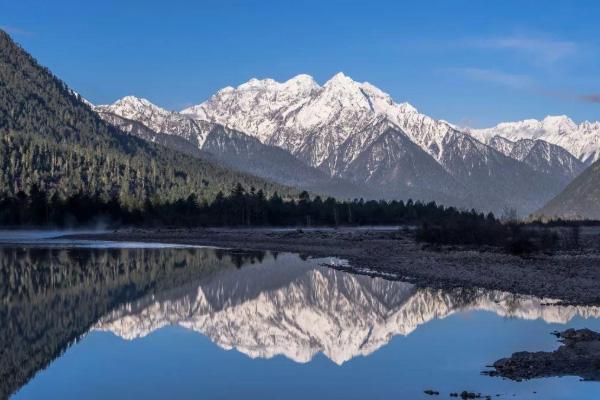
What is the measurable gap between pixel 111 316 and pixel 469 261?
3260 centimetres

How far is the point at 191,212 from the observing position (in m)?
176

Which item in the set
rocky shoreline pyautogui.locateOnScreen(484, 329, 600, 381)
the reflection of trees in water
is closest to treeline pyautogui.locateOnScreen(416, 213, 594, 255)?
the reflection of trees in water

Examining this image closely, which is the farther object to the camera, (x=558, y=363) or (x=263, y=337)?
(x=263, y=337)

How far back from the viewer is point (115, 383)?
2195 cm

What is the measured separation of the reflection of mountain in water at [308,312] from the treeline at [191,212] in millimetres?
108007

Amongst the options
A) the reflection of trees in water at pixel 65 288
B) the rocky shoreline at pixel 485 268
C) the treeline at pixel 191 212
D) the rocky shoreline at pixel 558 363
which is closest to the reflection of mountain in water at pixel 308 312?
the reflection of trees in water at pixel 65 288

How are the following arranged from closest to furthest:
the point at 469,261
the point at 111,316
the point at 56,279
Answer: the point at 111,316
the point at 56,279
the point at 469,261

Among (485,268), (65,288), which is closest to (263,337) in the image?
(65,288)

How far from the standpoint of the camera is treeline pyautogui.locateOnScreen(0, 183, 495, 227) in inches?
6240

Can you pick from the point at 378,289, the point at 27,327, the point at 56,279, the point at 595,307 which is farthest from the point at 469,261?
the point at 27,327

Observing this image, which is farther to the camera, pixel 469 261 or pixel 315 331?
pixel 469 261

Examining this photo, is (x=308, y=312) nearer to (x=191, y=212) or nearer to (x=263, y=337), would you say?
(x=263, y=337)

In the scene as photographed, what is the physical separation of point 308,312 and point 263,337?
293 inches

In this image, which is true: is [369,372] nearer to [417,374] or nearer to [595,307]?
[417,374]
